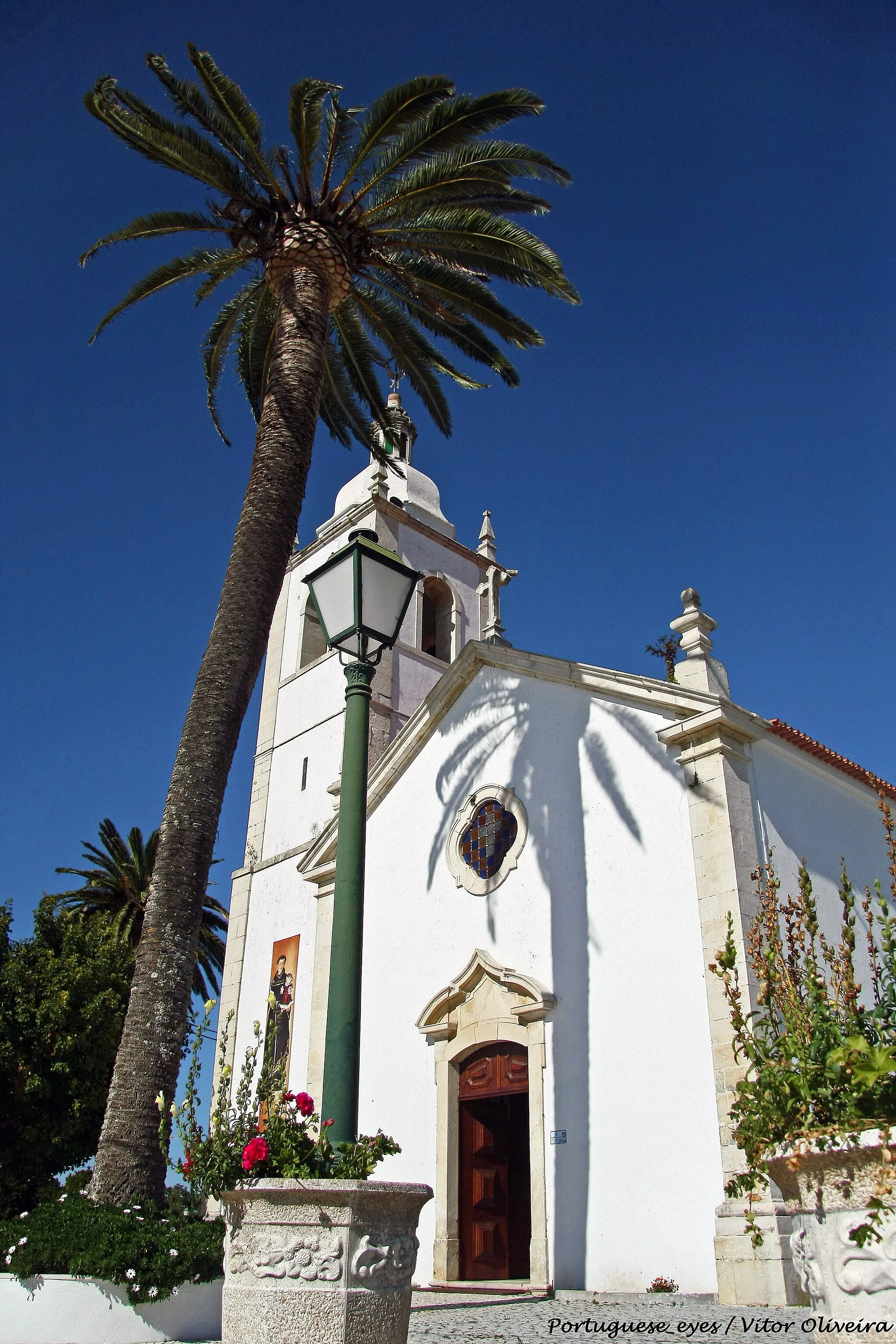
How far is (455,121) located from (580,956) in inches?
394

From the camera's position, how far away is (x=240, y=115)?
12.1 meters

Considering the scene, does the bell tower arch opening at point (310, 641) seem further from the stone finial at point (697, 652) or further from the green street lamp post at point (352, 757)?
the green street lamp post at point (352, 757)

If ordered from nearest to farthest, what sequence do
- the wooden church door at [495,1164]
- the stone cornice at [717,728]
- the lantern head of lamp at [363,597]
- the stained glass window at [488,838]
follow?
1. the lantern head of lamp at [363,597]
2. the stone cornice at [717,728]
3. the wooden church door at [495,1164]
4. the stained glass window at [488,838]

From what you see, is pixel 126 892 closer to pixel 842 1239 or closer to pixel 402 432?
pixel 402 432

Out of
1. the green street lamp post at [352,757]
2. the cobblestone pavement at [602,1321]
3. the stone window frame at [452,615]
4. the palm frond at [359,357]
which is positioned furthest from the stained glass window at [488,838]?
the stone window frame at [452,615]

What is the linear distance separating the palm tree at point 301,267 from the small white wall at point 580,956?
15.1ft

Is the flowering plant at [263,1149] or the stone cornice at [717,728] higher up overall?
the stone cornice at [717,728]

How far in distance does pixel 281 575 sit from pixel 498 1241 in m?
8.47

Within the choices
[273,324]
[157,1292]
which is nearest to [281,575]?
[273,324]

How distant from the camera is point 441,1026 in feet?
43.2

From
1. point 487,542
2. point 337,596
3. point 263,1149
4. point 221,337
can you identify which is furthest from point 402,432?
point 263,1149

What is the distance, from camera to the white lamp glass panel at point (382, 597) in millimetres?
6516

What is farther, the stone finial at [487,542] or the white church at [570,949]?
the stone finial at [487,542]

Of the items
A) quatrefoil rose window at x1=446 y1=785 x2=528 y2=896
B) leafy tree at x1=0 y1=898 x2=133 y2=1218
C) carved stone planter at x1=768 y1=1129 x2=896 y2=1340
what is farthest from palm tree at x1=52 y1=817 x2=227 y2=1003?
carved stone planter at x1=768 y1=1129 x2=896 y2=1340
